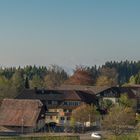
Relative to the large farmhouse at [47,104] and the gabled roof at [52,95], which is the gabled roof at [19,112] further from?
the gabled roof at [52,95]

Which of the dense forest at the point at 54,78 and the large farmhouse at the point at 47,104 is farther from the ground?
the dense forest at the point at 54,78

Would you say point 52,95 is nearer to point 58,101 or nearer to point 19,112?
point 58,101

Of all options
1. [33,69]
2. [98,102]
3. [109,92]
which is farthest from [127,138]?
[33,69]

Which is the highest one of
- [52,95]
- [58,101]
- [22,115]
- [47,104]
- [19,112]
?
[52,95]

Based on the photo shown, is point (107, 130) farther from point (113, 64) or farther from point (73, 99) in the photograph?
point (113, 64)

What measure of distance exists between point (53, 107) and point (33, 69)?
209 feet

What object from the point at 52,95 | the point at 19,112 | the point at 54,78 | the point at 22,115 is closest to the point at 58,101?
the point at 52,95

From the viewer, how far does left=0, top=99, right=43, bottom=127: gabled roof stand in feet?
147

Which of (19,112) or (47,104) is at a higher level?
(47,104)

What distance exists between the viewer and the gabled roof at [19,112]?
44.7m

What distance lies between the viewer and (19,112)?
4578cm

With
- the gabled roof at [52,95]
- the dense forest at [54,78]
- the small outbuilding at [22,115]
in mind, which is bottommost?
the small outbuilding at [22,115]

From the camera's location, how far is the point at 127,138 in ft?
41.0

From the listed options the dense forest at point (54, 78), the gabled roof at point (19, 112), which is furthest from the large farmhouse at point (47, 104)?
the dense forest at point (54, 78)
